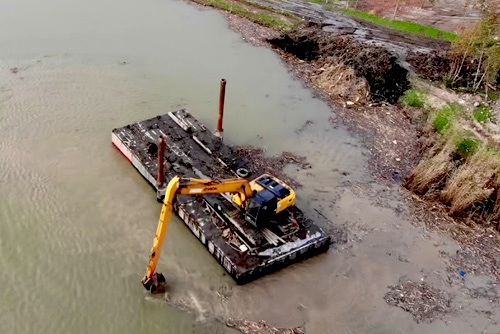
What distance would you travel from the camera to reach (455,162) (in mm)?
19188

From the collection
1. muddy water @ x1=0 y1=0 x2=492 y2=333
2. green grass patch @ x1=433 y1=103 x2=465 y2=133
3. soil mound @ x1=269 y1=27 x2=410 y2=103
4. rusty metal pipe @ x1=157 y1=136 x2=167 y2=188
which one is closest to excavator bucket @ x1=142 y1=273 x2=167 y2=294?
muddy water @ x1=0 y1=0 x2=492 y2=333

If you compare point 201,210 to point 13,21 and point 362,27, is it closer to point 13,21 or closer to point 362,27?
point 13,21

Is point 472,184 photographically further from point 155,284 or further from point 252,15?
point 252,15

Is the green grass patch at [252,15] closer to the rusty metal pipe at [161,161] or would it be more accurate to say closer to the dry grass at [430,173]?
the dry grass at [430,173]

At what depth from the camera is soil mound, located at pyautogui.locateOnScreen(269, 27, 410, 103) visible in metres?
24.1

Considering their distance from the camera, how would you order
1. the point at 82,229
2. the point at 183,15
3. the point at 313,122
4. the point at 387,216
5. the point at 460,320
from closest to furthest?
the point at 460,320 < the point at 82,229 < the point at 387,216 < the point at 313,122 < the point at 183,15

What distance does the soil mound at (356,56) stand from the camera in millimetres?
24094

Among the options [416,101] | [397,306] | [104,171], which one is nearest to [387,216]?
[397,306]

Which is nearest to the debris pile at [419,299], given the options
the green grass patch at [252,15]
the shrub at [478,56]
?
the shrub at [478,56]

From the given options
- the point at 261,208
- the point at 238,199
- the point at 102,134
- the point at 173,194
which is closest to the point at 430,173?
the point at 261,208

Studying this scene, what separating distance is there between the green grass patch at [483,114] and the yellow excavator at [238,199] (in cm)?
1189

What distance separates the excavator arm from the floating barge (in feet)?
3.82

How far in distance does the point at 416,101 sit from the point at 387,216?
8577mm

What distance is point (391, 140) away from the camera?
21.1m
